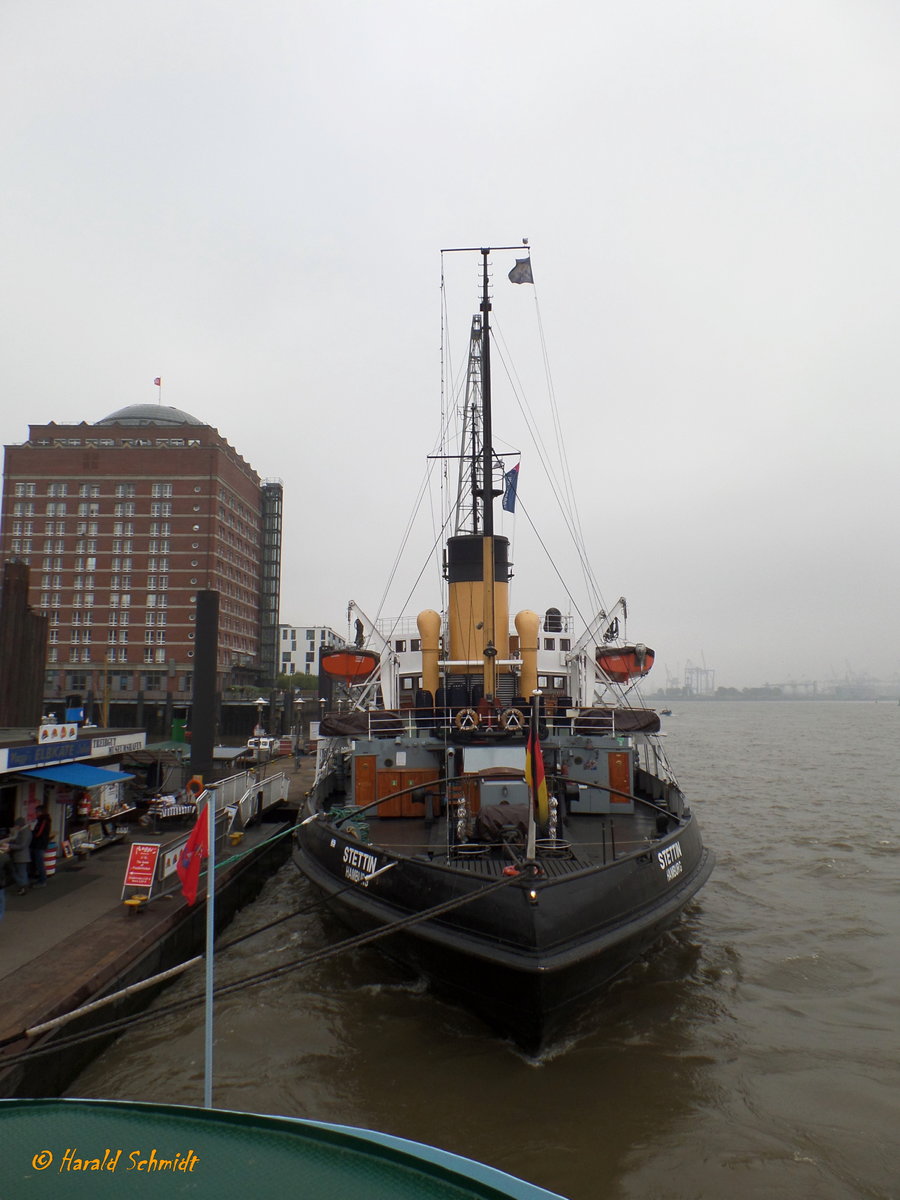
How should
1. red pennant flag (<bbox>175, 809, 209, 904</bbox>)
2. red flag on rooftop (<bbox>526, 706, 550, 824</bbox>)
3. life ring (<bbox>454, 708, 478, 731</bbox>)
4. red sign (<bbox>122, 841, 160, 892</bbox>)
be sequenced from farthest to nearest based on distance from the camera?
life ring (<bbox>454, 708, 478, 731</bbox>) < red sign (<bbox>122, 841, 160, 892</bbox>) < red flag on rooftop (<bbox>526, 706, 550, 824</bbox>) < red pennant flag (<bbox>175, 809, 209, 904</bbox>)

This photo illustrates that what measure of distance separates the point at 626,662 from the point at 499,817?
7.59 meters

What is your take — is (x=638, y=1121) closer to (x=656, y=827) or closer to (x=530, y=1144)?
(x=530, y=1144)

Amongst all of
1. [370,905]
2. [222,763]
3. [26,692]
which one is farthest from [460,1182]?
[222,763]

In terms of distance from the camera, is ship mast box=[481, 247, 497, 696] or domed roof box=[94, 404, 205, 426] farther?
domed roof box=[94, 404, 205, 426]

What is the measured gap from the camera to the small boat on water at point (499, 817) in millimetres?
7898

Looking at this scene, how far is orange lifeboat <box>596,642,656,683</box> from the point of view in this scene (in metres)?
16.4

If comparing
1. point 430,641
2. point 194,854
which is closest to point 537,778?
point 194,854

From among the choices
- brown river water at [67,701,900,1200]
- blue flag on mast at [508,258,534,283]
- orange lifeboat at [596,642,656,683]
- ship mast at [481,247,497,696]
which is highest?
blue flag on mast at [508,258,534,283]

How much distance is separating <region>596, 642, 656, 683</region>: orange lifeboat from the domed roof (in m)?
73.3

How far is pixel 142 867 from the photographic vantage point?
11.1m

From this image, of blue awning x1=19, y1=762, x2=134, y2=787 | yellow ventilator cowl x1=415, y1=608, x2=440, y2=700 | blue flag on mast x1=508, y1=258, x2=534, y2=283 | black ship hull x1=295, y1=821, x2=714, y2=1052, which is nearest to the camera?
black ship hull x1=295, y1=821, x2=714, y2=1052

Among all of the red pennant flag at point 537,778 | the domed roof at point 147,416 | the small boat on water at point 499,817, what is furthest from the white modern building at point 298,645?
the red pennant flag at point 537,778

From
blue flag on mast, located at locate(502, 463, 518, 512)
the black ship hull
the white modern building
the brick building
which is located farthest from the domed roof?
the black ship hull

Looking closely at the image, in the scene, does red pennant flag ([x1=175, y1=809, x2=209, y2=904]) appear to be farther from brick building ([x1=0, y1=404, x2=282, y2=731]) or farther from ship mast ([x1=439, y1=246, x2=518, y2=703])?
brick building ([x1=0, y1=404, x2=282, y2=731])
